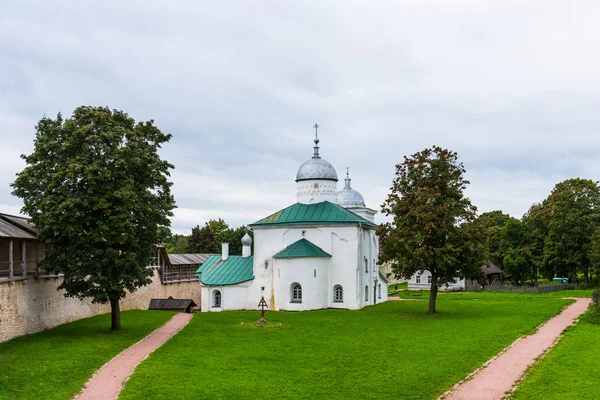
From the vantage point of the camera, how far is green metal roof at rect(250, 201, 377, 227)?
4172 centimetres

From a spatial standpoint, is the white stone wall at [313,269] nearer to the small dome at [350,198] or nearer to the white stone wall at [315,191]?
the white stone wall at [315,191]

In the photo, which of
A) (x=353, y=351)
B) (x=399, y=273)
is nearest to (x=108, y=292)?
(x=353, y=351)

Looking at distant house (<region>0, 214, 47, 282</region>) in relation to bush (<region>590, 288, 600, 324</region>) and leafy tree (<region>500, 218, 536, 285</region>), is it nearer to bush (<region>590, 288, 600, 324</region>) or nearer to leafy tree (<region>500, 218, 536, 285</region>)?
bush (<region>590, 288, 600, 324</region>)

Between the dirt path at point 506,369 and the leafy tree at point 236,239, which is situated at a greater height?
the leafy tree at point 236,239

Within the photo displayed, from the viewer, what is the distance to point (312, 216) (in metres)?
42.6

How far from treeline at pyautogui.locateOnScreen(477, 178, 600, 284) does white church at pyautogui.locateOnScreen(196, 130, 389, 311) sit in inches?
804

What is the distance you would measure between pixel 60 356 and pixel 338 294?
22.9 metres

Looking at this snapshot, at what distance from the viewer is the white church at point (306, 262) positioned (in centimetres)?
4034

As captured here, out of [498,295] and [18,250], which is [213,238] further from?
[18,250]

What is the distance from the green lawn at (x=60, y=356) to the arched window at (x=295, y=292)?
10776 millimetres

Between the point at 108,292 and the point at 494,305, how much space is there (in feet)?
90.5

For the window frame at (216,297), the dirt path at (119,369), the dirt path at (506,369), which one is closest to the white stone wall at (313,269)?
the window frame at (216,297)

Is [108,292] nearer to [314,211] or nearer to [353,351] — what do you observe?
[353,351]

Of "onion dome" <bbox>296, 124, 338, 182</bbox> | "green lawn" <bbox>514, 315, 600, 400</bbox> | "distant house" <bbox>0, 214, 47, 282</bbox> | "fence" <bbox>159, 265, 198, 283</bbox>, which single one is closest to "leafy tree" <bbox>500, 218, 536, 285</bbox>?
"onion dome" <bbox>296, 124, 338, 182</bbox>
